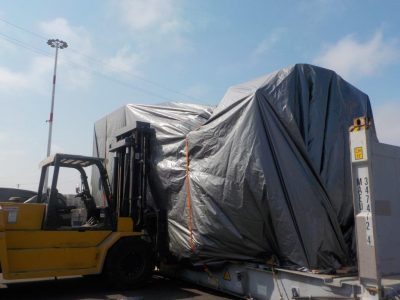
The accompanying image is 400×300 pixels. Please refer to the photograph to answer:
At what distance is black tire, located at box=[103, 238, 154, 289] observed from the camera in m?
7.41

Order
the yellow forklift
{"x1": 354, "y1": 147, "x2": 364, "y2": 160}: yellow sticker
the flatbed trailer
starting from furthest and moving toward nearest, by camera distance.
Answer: the yellow forklift < {"x1": 354, "y1": 147, "x2": 364, "y2": 160}: yellow sticker < the flatbed trailer

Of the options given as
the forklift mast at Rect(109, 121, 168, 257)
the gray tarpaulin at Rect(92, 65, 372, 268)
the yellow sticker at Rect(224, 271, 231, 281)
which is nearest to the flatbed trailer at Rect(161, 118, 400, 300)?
the gray tarpaulin at Rect(92, 65, 372, 268)

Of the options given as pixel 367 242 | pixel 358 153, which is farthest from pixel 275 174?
pixel 367 242

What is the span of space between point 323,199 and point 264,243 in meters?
1.01

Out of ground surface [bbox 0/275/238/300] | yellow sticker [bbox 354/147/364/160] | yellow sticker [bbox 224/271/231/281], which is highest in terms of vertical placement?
yellow sticker [bbox 354/147/364/160]

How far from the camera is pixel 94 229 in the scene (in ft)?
24.2

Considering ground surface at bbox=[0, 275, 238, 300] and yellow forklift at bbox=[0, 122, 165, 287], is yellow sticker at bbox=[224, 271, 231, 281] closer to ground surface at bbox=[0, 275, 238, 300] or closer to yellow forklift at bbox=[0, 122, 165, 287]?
ground surface at bbox=[0, 275, 238, 300]

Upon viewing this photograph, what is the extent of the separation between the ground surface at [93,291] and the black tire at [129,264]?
0.58 feet

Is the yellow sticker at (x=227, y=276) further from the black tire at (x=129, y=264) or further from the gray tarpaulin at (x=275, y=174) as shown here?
the black tire at (x=129, y=264)

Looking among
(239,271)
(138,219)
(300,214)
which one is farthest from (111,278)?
(300,214)

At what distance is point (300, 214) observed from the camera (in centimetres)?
566

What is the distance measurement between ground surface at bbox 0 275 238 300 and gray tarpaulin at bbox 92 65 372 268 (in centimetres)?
79

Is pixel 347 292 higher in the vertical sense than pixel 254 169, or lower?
lower

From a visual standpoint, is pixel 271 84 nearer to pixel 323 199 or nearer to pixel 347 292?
pixel 323 199
